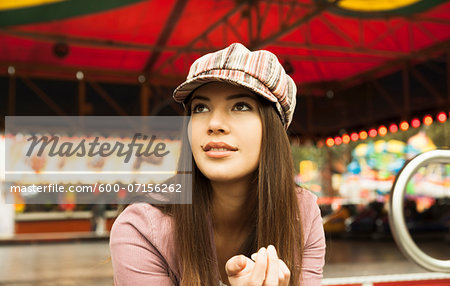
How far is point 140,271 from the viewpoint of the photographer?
104 cm

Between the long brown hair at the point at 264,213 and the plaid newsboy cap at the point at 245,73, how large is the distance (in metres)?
0.03

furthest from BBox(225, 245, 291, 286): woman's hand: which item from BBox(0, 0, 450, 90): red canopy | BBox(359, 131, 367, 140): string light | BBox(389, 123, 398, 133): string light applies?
BBox(359, 131, 367, 140): string light

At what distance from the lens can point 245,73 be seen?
1.01m

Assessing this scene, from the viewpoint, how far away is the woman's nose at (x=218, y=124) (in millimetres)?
1021

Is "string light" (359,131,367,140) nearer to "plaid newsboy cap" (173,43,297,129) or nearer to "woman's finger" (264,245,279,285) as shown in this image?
"plaid newsboy cap" (173,43,297,129)

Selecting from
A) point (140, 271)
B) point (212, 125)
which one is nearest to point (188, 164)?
point (212, 125)

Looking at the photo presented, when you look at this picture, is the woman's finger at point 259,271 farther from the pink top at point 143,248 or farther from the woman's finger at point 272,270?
the pink top at point 143,248

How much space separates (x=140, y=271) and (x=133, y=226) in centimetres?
9

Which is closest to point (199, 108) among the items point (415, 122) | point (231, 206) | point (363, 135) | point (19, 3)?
point (231, 206)

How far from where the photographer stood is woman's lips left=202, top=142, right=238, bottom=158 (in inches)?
40.2

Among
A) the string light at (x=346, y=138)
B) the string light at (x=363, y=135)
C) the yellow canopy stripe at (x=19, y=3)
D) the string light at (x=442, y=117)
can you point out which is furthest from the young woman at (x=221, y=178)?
the string light at (x=346, y=138)

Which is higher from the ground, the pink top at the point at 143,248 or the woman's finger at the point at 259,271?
the pink top at the point at 143,248

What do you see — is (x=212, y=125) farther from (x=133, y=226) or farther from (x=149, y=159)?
(x=149, y=159)

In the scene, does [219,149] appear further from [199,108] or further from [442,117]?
[442,117]
